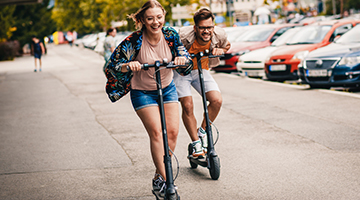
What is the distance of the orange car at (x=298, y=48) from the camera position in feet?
46.4

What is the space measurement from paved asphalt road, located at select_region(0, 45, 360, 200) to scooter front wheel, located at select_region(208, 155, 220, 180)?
7 centimetres

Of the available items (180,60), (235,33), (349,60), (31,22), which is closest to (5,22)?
(31,22)

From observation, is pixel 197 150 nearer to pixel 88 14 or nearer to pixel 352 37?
pixel 352 37

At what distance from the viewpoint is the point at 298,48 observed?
1457cm

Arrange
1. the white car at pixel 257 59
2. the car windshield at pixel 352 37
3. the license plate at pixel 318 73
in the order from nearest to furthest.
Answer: the license plate at pixel 318 73, the car windshield at pixel 352 37, the white car at pixel 257 59

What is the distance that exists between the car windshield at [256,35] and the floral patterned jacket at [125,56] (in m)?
14.8

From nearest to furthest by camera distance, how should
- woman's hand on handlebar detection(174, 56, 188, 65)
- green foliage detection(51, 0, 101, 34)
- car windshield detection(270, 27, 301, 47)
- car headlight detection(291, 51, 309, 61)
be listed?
woman's hand on handlebar detection(174, 56, 188, 65) → car headlight detection(291, 51, 309, 61) → car windshield detection(270, 27, 301, 47) → green foliage detection(51, 0, 101, 34)

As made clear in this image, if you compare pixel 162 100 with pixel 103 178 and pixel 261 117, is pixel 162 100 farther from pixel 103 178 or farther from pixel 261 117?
pixel 261 117

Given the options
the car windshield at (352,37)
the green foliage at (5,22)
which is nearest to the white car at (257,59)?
the car windshield at (352,37)

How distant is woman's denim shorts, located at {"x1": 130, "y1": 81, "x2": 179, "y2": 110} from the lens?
4199 millimetres

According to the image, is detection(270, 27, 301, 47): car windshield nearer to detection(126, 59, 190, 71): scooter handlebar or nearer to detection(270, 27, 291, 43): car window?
detection(270, 27, 291, 43): car window

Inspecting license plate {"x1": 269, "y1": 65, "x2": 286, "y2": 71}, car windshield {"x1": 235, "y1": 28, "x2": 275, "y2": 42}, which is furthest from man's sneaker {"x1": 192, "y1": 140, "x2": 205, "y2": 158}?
car windshield {"x1": 235, "y1": 28, "x2": 275, "y2": 42}

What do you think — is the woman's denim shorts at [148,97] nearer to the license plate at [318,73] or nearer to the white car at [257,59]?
the license plate at [318,73]

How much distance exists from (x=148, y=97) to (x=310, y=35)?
1197cm
